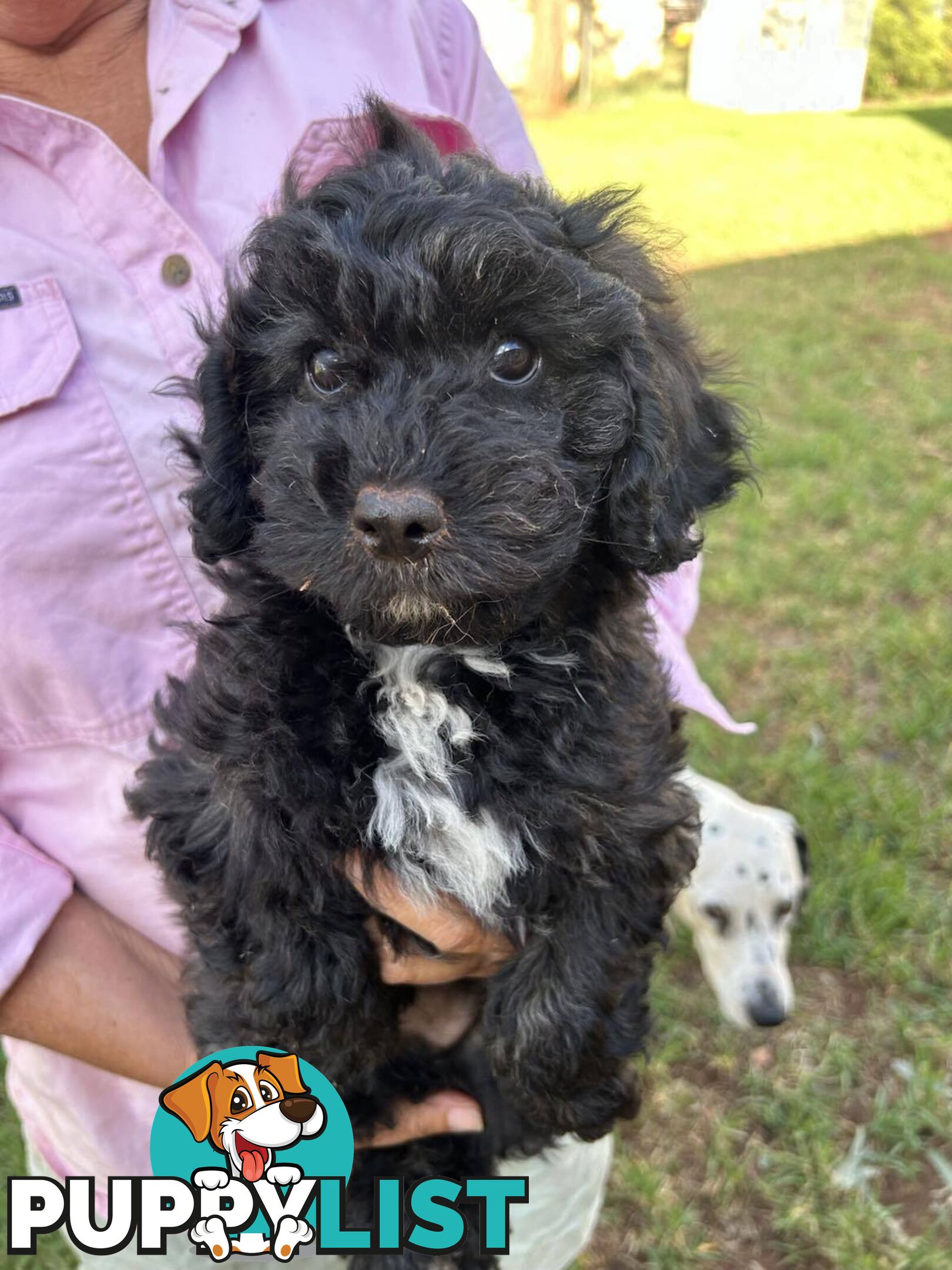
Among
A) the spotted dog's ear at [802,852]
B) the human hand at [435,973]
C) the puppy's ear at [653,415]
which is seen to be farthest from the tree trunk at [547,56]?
the human hand at [435,973]

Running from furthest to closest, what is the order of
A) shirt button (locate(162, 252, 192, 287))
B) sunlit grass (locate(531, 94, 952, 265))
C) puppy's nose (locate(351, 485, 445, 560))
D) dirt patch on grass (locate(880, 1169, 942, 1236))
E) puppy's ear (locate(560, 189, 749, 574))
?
sunlit grass (locate(531, 94, 952, 265))
dirt patch on grass (locate(880, 1169, 942, 1236))
shirt button (locate(162, 252, 192, 287))
puppy's ear (locate(560, 189, 749, 574))
puppy's nose (locate(351, 485, 445, 560))

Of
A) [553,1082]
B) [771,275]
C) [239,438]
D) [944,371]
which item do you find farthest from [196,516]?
[771,275]

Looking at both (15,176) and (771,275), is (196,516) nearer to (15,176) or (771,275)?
(15,176)

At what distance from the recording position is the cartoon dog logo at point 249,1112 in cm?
221

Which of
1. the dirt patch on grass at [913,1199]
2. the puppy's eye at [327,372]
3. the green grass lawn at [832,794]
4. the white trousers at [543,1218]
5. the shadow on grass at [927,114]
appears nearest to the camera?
the puppy's eye at [327,372]

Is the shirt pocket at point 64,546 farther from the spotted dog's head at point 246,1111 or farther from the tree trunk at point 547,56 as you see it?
the tree trunk at point 547,56

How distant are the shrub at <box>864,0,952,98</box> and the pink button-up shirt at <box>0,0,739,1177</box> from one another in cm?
2165

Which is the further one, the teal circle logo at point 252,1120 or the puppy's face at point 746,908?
the puppy's face at point 746,908

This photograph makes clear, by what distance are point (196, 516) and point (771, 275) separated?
10837 millimetres

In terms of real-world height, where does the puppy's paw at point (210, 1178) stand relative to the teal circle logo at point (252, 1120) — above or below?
below

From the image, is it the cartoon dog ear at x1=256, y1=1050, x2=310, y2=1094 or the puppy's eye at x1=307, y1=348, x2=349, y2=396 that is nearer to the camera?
the puppy's eye at x1=307, y1=348, x2=349, y2=396

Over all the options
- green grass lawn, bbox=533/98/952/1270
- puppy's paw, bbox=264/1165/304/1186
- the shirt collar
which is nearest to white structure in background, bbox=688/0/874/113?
green grass lawn, bbox=533/98/952/1270

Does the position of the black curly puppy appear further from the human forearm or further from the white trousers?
the white trousers

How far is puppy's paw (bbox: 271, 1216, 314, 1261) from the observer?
2340 millimetres
